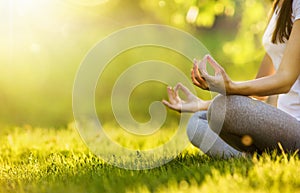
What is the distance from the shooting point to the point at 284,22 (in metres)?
2.87

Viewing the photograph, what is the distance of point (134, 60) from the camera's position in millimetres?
9539

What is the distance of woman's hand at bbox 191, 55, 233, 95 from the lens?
2559 millimetres

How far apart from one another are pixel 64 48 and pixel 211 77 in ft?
24.7

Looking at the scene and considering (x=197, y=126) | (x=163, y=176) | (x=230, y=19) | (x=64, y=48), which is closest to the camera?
(x=163, y=176)

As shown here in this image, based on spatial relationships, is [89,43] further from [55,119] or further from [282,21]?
[282,21]

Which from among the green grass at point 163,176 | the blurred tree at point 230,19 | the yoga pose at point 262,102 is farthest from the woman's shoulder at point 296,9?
the blurred tree at point 230,19

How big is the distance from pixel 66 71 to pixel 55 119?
1.58 m

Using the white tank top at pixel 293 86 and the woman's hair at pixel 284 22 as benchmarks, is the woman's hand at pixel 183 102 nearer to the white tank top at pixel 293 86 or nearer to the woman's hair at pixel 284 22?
the white tank top at pixel 293 86

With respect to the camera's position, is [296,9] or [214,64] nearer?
[214,64]

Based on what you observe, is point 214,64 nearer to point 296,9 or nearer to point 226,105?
point 226,105

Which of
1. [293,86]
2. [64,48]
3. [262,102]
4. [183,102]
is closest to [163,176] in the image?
[262,102]

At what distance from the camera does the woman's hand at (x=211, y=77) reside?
2.56m

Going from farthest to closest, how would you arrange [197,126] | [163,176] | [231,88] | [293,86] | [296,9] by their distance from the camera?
[197,126] < [293,86] < [296,9] < [231,88] < [163,176]

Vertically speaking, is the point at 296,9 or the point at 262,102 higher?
the point at 296,9
